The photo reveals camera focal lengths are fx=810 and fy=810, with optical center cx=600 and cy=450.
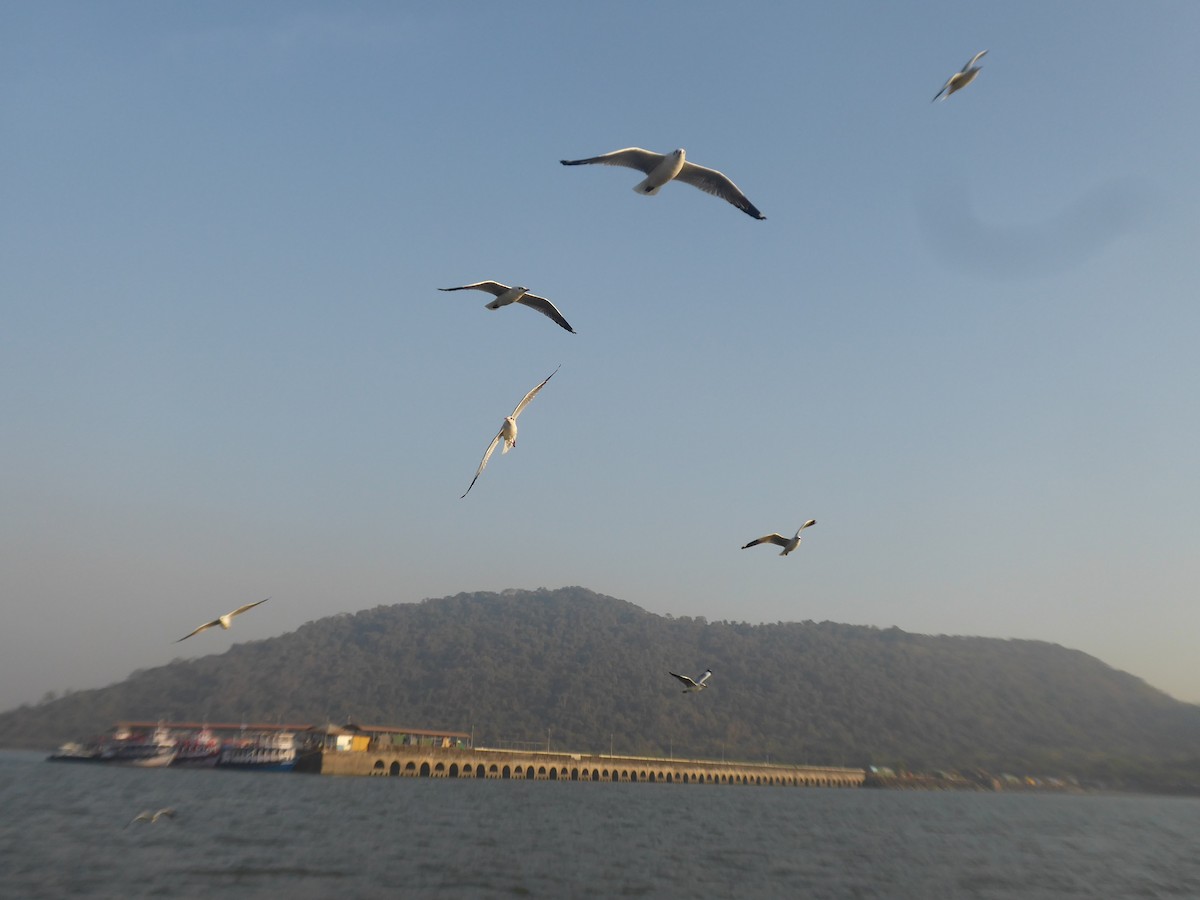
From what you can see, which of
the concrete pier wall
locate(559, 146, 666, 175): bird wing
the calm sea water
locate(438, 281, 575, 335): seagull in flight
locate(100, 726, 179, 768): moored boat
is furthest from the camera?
locate(100, 726, 179, 768): moored boat

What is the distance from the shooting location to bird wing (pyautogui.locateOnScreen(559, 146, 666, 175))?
1852cm

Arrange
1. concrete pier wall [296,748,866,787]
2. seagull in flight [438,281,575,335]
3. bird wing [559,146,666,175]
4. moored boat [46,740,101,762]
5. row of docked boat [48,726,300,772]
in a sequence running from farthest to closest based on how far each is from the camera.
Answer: moored boat [46,740,101,762] → row of docked boat [48,726,300,772] → concrete pier wall [296,748,866,787] → seagull in flight [438,281,575,335] → bird wing [559,146,666,175]

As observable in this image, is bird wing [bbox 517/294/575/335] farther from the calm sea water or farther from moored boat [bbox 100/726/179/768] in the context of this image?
moored boat [bbox 100/726/179/768]

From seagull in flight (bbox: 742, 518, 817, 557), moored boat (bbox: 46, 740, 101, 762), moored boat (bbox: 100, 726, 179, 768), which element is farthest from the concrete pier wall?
seagull in flight (bbox: 742, 518, 817, 557)

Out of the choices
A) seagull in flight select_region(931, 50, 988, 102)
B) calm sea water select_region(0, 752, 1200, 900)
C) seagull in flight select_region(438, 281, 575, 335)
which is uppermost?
seagull in flight select_region(931, 50, 988, 102)

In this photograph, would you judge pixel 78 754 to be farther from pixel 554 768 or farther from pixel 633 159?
pixel 633 159

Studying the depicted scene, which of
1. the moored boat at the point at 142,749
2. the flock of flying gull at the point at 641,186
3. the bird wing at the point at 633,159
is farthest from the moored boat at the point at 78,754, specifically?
the bird wing at the point at 633,159

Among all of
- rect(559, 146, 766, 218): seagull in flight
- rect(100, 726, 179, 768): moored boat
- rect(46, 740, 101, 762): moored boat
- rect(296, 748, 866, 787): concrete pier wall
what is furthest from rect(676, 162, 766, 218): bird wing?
rect(46, 740, 101, 762): moored boat

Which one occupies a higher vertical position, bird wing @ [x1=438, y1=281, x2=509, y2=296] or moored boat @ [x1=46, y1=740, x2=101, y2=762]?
bird wing @ [x1=438, y1=281, x2=509, y2=296]

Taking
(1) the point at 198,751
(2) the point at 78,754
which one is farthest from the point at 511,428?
(2) the point at 78,754

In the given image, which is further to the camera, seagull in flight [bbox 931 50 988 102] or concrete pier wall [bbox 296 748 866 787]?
concrete pier wall [bbox 296 748 866 787]

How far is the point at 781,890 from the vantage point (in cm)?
3522

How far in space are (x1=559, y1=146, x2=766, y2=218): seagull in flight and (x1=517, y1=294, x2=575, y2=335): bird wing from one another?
4642 mm

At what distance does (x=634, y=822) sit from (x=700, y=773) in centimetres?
10428
